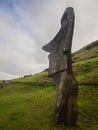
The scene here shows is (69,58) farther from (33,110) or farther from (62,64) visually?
(33,110)

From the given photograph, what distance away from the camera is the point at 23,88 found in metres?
55.3

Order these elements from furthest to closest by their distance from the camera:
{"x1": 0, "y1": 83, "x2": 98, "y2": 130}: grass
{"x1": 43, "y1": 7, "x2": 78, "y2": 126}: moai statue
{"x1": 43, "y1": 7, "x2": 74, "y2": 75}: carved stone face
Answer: {"x1": 43, "y1": 7, "x2": 74, "y2": 75}: carved stone face < {"x1": 43, "y1": 7, "x2": 78, "y2": 126}: moai statue < {"x1": 0, "y1": 83, "x2": 98, "y2": 130}: grass

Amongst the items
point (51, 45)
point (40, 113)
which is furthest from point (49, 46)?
point (40, 113)

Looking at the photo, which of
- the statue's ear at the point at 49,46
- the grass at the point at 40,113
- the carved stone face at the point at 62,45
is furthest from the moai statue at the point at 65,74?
the grass at the point at 40,113

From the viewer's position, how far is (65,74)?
25.5m

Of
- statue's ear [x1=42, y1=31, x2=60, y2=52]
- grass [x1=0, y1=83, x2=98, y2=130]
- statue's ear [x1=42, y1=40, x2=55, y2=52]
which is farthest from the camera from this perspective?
statue's ear [x1=42, y1=40, x2=55, y2=52]

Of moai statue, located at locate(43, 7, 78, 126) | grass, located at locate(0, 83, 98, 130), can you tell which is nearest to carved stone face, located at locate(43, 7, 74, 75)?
moai statue, located at locate(43, 7, 78, 126)

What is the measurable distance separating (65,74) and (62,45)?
3643mm

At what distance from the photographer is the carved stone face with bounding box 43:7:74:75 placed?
26.0 meters

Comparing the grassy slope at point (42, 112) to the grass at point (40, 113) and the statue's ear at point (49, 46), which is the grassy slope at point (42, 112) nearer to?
the grass at point (40, 113)

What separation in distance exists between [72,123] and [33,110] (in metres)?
7.82

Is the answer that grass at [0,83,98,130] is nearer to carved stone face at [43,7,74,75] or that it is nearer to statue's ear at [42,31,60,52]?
carved stone face at [43,7,74,75]

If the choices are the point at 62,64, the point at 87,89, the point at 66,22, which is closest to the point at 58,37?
the point at 66,22

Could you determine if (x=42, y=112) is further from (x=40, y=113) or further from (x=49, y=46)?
(x=49, y=46)
